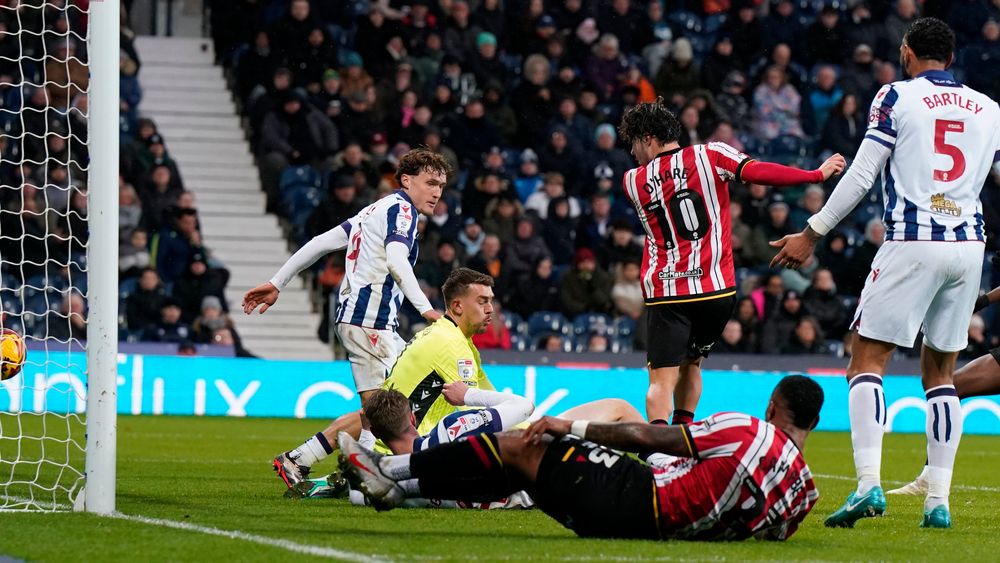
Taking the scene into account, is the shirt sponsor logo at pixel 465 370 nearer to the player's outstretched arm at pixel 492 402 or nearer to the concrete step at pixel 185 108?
the player's outstretched arm at pixel 492 402

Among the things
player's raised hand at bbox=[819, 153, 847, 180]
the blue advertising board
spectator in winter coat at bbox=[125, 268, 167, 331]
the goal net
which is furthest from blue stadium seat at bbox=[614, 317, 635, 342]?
player's raised hand at bbox=[819, 153, 847, 180]

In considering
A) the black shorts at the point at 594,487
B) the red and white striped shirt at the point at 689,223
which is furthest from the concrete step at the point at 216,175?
the black shorts at the point at 594,487

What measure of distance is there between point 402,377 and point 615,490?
2.32m

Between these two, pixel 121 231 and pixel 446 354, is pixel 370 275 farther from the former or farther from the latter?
pixel 121 231

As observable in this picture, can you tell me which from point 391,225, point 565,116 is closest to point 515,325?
point 565,116

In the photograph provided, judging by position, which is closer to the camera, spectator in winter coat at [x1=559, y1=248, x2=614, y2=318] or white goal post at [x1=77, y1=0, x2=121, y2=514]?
white goal post at [x1=77, y1=0, x2=121, y2=514]

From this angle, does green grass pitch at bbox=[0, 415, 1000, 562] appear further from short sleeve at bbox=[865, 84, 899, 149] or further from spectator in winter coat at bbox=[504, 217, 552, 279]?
spectator in winter coat at bbox=[504, 217, 552, 279]

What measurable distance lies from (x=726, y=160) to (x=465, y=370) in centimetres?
188

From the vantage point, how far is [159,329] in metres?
16.9

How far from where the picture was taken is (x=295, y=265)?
911 centimetres

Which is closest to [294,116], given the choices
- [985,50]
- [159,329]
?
[159,329]

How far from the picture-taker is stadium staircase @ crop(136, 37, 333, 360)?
62.6 feet

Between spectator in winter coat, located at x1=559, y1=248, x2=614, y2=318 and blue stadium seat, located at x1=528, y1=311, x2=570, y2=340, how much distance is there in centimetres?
13

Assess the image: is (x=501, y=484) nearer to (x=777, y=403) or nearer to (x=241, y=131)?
(x=777, y=403)
